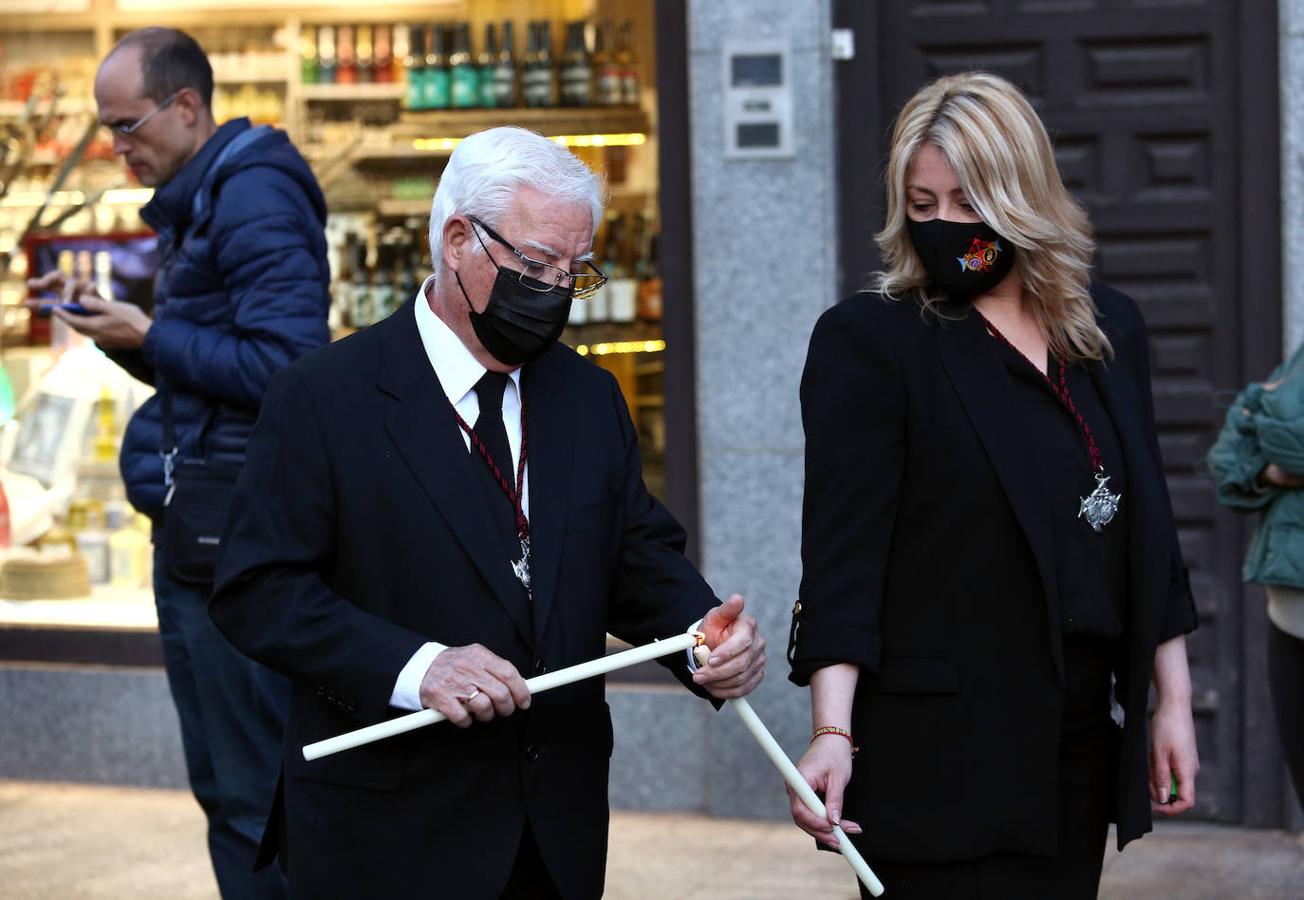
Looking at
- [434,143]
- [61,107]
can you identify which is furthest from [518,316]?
[61,107]

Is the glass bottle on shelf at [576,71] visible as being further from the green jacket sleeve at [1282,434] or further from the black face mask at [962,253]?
the black face mask at [962,253]

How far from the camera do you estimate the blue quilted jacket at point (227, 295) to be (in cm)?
414

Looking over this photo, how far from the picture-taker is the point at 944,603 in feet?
9.55

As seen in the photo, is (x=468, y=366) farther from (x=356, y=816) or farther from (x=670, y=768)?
(x=670, y=768)

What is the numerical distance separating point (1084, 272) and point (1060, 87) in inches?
116

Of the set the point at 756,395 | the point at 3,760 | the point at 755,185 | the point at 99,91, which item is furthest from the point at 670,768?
the point at 99,91

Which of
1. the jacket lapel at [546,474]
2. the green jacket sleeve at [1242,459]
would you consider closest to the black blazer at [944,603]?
the jacket lapel at [546,474]

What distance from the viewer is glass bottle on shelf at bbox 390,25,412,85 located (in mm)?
6656

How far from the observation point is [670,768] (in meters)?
6.18

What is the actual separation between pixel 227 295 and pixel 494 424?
1.65 meters

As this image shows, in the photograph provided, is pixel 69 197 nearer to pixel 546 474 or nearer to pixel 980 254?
pixel 546 474

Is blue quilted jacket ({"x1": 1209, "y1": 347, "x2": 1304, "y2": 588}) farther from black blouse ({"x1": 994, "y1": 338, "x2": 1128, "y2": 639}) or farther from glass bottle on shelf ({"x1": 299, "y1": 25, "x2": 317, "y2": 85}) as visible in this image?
glass bottle on shelf ({"x1": 299, "y1": 25, "x2": 317, "y2": 85})

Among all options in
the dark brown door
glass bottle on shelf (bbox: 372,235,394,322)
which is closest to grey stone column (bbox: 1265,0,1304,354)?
the dark brown door

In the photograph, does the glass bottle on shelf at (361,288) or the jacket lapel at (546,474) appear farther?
the glass bottle on shelf at (361,288)
